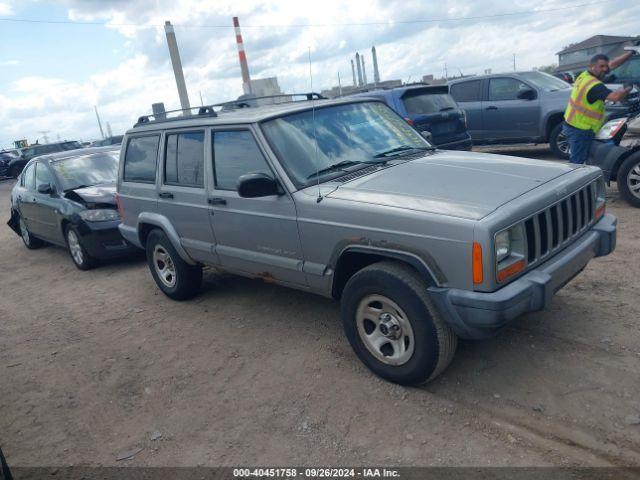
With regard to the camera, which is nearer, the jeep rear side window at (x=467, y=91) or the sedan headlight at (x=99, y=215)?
the sedan headlight at (x=99, y=215)

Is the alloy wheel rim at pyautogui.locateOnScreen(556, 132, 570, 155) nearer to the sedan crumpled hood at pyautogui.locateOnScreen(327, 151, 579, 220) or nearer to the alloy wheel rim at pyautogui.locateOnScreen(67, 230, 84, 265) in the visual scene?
the sedan crumpled hood at pyautogui.locateOnScreen(327, 151, 579, 220)

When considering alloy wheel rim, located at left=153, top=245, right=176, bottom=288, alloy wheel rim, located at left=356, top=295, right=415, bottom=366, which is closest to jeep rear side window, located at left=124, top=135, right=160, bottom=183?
alloy wheel rim, located at left=153, top=245, right=176, bottom=288

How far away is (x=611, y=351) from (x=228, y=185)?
3.12m

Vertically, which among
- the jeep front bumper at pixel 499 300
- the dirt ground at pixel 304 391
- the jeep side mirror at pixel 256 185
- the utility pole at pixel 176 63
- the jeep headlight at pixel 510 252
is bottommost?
the dirt ground at pixel 304 391

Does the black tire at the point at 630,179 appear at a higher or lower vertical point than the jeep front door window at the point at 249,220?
lower

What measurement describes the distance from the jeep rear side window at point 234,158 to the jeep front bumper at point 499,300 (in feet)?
Answer: 5.64

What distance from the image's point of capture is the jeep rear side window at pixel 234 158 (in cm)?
421

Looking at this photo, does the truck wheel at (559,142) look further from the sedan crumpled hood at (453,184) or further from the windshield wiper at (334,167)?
the windshield wiper at (334,167)

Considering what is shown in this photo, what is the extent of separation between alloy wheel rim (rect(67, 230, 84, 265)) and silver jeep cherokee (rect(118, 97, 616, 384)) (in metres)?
3.03

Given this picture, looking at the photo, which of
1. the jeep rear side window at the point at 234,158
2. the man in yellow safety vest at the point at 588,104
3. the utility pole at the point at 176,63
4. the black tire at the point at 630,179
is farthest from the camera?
Result: the utility pole at the point at 176,63

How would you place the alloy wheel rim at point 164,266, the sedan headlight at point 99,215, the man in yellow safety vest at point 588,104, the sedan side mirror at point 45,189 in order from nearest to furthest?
the alloy wheel rim at point 164,266 < the man in yellow safety vest at point 588,104 < the sedan headlight at point 99,215 < the sedan side mirror at point 45,189

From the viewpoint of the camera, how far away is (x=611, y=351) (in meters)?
3.66

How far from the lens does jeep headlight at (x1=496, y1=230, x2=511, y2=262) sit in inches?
119

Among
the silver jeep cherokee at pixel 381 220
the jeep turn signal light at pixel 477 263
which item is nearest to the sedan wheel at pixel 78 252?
the silver jeep cherokee at pixel 381 220
